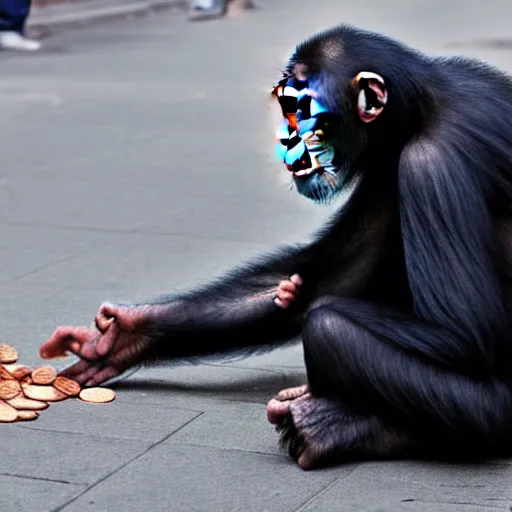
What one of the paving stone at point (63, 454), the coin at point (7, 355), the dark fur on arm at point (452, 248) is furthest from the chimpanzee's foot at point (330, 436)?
the coin at point (7, 355)

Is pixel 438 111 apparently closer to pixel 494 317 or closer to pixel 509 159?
pixel 509 159

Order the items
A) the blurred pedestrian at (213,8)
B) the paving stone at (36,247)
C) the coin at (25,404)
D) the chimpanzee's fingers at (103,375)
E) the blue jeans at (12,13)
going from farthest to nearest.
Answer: the blurred pedestrian at (213,8) → the blue jeans at (12,13) → the paving stone at (36,247) → the chimpanzee's fingers at (103,375) → the coin at (25,404)

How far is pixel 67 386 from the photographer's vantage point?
469 centimetres

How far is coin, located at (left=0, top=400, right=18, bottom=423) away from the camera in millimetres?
4402

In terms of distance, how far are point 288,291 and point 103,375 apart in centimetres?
66

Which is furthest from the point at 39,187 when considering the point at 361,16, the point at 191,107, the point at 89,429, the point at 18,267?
the point at 361,16

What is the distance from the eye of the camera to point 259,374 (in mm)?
5078

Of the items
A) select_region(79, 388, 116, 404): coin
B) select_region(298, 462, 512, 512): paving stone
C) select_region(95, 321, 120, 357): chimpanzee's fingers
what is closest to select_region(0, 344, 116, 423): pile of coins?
select_region(79, 388, 116, 404): coin

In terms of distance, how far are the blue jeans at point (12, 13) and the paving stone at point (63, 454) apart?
12.5 metres

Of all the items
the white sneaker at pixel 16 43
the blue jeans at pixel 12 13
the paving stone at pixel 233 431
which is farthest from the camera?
the blue jeans at pixel 12 13

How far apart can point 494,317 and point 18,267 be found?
3277 millimetres

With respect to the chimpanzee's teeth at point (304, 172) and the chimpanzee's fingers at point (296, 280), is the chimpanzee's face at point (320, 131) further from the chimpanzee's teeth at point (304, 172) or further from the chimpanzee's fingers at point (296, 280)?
the chimpanzee's fingers at point (296, 280)

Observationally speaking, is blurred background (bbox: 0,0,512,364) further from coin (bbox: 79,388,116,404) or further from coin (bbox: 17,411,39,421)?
coin (bbox: 17,411,39,421)

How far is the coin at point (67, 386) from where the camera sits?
4672 mm
